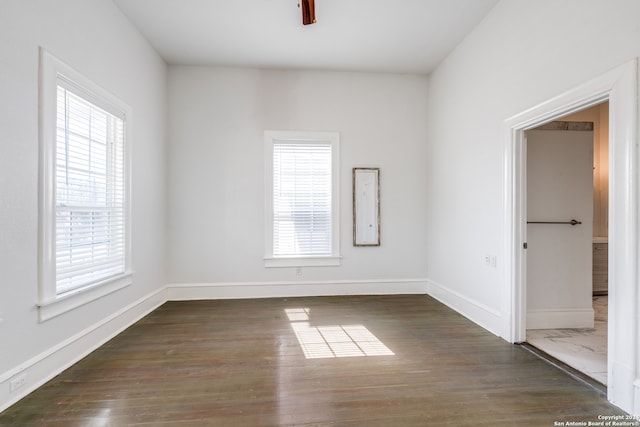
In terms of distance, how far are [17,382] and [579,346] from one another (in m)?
4.45

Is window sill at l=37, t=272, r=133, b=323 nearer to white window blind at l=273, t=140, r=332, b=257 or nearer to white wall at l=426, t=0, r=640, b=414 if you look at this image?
white window blind at l=273, t=140, r=332, b=257

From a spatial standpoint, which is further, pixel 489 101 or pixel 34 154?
pixel 489 101

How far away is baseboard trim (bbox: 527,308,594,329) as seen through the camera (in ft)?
11.1

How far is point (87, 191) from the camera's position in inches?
113

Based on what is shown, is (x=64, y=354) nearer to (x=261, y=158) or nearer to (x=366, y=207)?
(x=261, y=158)

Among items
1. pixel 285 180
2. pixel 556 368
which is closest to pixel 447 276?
pixel 556 368

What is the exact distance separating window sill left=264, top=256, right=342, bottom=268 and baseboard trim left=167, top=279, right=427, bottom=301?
258mm

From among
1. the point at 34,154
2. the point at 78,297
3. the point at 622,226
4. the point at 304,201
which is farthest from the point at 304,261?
the point at 622,226

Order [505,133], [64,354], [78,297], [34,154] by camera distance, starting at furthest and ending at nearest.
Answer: [505,133] < [78,297] < [64,354] < [34,154]

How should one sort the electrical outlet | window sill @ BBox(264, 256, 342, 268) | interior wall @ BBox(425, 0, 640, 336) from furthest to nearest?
1. window sill @ BBox(264, 256, 342, 268)
2. interior wall @ BBox(425, 0, 640, 336)
3. the electrical outlet

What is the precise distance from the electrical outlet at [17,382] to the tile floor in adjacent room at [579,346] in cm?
404

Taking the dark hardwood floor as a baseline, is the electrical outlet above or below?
above

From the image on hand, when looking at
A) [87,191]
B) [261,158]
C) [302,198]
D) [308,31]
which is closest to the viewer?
A: [87,191]

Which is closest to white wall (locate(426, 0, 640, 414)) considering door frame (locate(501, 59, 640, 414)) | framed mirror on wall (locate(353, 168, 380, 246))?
door frame (locate(501, 59, 640, 414))
